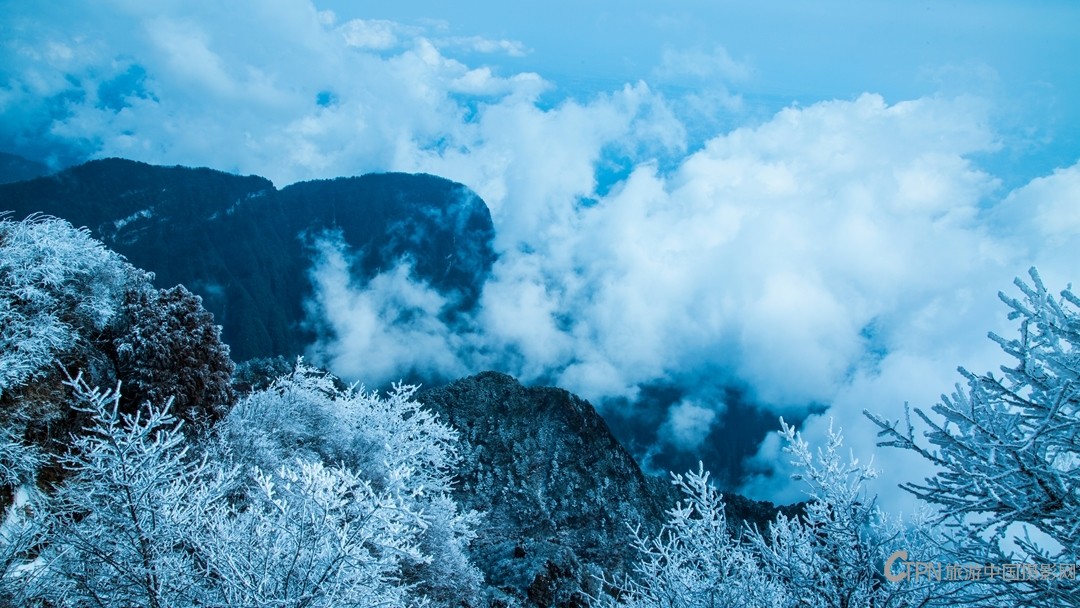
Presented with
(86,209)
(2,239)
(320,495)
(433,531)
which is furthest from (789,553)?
(86,209)

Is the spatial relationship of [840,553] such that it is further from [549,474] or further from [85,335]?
[549,474]

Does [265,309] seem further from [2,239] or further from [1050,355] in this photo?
[1050,355]

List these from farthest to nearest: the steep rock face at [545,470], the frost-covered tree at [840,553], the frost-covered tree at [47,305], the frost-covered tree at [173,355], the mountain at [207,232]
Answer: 1. the mountain at [207,232]
2. the steep rock face at [545,470]
3. the frost-covered tree at [173,355]
4. the frost-covered tree at [47,305]
5. the frost-covered tree at [840,553]

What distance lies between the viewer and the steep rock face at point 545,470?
193 ft

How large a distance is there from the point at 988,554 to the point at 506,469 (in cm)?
6129

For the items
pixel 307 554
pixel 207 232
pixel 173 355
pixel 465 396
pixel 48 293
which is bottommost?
pixel 307 554

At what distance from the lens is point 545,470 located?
6662cm

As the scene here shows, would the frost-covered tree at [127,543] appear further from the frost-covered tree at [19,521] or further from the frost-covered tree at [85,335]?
the frost-covered tree at [85,335]

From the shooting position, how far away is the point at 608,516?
64625mm

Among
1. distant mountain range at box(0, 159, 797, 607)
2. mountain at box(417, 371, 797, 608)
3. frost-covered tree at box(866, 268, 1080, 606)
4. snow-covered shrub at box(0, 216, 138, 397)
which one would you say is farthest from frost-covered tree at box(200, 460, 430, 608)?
mountain at box(417, 371, 797, 608)

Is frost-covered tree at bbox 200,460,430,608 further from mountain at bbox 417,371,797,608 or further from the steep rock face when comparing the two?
mountain at bbox 417,371,797,608

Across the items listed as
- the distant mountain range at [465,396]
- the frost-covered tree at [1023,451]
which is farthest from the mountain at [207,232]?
the frost-covered tree at [1023,451]

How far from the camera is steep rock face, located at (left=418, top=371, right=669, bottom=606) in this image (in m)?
Result: 58.9

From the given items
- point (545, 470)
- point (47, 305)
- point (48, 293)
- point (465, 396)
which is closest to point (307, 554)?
point (47, 305)
